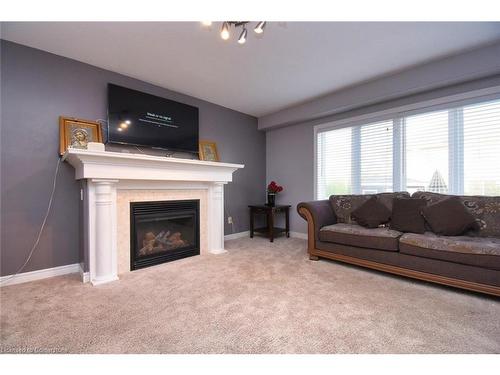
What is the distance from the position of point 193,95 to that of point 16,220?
8.57 ft

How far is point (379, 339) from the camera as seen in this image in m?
1.34

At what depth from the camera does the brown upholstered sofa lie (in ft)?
6.17

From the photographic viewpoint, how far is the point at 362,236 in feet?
8.25

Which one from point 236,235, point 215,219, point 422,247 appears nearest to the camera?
point 422,247

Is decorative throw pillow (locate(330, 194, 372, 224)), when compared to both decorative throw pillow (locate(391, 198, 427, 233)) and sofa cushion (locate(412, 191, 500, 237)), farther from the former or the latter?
sofa cushion (locate(412, 191, 500, 237))

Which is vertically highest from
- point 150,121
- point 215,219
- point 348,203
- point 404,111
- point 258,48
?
point 258,48

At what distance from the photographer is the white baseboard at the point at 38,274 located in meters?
2.15

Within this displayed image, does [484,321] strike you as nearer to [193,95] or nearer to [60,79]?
[193,95]

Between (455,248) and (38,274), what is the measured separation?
3983mm

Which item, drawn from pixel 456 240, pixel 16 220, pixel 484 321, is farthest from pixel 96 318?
pixel 456 240

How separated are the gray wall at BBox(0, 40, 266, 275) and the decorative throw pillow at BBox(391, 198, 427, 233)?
11.9 feet

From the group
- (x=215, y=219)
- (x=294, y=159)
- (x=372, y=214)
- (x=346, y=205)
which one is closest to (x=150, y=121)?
(x=215, y=219)

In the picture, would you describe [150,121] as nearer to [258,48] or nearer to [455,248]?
[258,48]

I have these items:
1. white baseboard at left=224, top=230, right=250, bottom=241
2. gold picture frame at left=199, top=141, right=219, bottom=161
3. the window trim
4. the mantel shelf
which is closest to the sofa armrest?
the window trim
